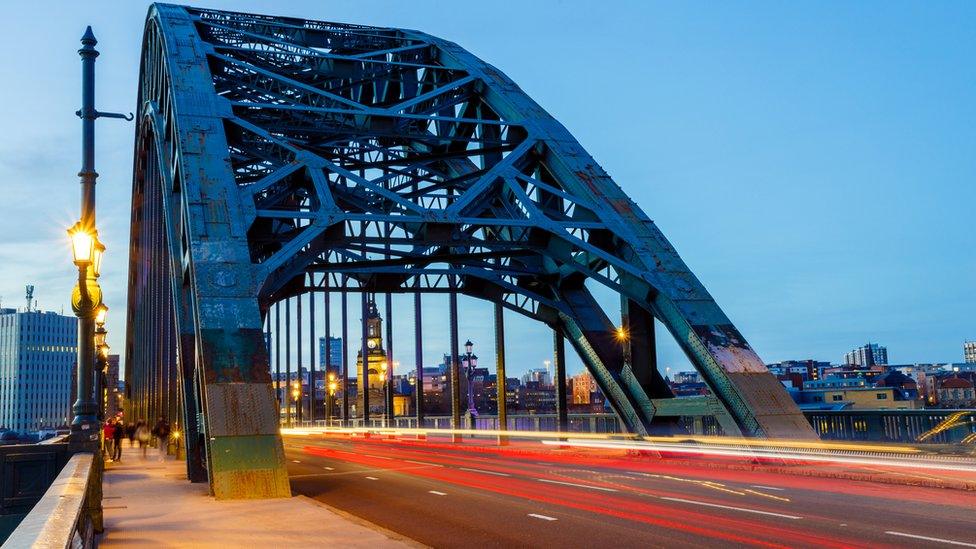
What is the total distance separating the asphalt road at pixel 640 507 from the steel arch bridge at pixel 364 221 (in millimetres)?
2519

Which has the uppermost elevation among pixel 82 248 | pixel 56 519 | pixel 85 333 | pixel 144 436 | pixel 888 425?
pixel 82 248

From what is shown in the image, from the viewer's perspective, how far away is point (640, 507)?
15.9 meters

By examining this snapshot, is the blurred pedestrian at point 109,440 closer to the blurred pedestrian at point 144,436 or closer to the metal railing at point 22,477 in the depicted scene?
the blurred pedestrian at point 144,436

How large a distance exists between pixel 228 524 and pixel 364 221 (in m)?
10.7

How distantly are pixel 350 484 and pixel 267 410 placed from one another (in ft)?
20.7

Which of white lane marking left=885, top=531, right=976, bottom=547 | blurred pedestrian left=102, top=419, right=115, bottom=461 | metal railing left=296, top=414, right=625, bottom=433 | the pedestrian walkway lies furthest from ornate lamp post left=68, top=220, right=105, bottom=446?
blurred pedestrian left=102, top=419, right=115, bottom=461

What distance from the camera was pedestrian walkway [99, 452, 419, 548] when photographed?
39.8 feet

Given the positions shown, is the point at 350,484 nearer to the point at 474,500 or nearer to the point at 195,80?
the point at 474,500

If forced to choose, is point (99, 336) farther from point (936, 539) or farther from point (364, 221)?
point (936, 539)

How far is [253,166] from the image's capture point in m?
34.8

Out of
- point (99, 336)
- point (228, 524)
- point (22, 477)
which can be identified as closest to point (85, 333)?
point (22, 477)

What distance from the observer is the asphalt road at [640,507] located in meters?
12.4

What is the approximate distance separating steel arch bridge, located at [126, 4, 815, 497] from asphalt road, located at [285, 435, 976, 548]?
2519 millimetres

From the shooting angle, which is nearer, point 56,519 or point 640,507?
point 56,519
